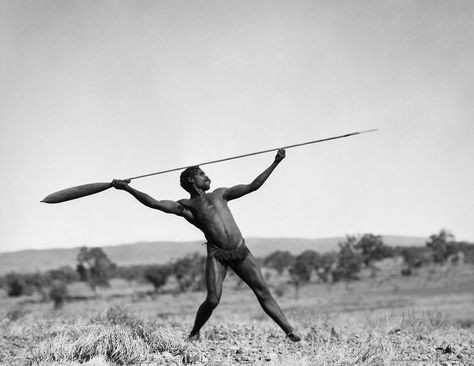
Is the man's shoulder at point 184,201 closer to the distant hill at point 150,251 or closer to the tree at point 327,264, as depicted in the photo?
the tree at point 327,264

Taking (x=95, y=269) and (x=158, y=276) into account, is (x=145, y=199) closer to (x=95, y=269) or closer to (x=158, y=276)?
(x=158, y=276)

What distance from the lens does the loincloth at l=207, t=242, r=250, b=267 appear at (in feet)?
25.8

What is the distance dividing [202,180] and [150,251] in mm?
104263

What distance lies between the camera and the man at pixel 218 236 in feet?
25.5

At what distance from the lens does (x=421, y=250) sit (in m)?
58.5

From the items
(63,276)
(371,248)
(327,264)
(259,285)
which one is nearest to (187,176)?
(259,285)

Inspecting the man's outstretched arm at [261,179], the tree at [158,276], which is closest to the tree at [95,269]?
the tree at [158,276]

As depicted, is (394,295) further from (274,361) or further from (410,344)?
(274,361)

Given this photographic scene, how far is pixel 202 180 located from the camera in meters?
8.11

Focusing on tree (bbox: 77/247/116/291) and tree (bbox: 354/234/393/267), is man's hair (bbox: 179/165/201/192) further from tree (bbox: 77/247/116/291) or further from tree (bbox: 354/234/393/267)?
tree (bbox: 354/234/393/267)

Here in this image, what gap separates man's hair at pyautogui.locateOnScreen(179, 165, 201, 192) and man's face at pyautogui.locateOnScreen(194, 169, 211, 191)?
0.05 meters

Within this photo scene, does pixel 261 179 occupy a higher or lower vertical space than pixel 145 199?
higher

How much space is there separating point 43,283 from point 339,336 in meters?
44.1

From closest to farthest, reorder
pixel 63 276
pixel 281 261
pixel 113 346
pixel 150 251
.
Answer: pixel 113 346
pixel 63 276
pixel 281 261
pixel 150 251
